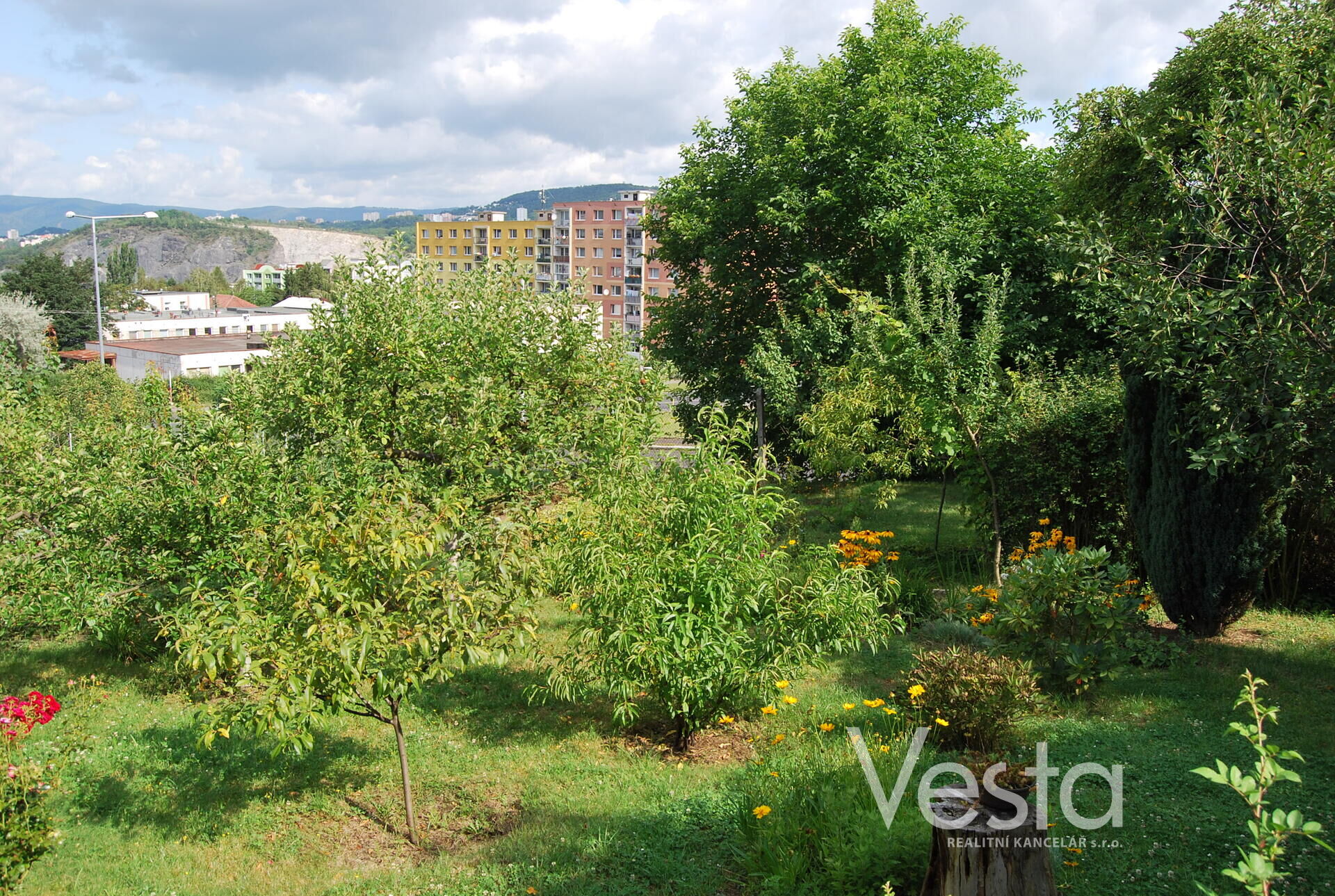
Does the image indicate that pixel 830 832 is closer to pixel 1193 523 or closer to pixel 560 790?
pixel 560 790

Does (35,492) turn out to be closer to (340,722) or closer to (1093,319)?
(340,722)

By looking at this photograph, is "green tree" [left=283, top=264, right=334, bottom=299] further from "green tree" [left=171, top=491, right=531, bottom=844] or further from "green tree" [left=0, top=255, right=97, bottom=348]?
"green tree" [left=171, top=491, right=531, bottom=844]

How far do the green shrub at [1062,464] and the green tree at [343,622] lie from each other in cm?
669

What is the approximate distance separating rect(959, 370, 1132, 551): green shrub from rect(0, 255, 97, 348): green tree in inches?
2469

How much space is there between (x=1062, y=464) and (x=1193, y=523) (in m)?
2.38

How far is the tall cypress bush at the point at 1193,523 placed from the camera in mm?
7430

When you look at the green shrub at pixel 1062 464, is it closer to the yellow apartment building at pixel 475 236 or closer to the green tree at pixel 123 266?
the yellow apartment building at pixel 475 236

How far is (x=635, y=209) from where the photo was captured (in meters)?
90.6

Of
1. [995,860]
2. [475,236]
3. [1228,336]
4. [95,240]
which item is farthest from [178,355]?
[475,236]

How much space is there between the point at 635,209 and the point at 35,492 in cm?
8630

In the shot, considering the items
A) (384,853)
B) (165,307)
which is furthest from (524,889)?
(165,307)

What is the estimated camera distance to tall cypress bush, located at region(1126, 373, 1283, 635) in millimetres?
7430

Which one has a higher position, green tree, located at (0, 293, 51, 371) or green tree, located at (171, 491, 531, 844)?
green tree, located at (0, 293, 51, 371)

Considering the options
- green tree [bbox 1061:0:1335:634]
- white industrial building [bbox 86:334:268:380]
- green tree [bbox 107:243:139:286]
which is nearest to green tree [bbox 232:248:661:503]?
green tree [bbox 1061:0:1335:634]
